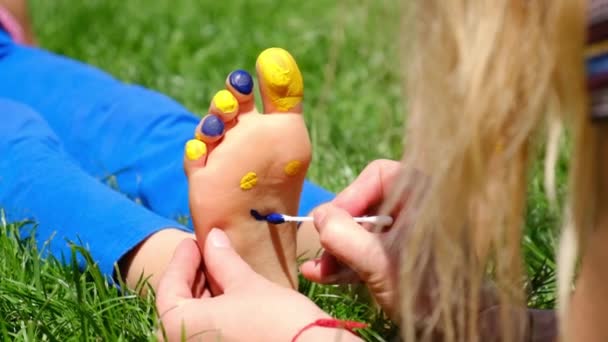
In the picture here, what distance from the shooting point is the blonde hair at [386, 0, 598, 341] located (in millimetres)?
907

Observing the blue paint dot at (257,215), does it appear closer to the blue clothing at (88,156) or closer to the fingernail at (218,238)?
the fingernail at (218,238)

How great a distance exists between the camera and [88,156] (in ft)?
5.74

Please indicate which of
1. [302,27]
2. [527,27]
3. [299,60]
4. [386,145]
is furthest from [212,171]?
[302,27]

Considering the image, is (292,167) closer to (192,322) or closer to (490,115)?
(192,322)

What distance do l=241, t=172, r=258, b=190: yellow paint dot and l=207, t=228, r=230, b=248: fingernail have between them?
64 millimetres

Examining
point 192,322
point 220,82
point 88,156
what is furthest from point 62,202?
point 220,82

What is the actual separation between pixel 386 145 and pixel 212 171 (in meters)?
0.85

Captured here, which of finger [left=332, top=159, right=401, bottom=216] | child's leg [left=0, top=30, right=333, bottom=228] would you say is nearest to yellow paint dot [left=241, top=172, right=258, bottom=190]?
finger [left=332, top=159, right=401, bottom=216]

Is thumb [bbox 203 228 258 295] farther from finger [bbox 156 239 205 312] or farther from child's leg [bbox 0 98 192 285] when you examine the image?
child's leg [bbox 0 98 192 285]

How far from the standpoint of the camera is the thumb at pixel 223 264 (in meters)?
1.16

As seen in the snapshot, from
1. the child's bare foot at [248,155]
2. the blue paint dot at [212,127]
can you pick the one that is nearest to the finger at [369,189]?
the child's bare foot at [248,155]

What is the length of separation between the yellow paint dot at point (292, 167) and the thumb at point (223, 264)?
0.11m

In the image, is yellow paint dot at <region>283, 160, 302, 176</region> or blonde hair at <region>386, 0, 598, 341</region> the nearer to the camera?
blonde hair at <region>386, 0, 598, 341</region>

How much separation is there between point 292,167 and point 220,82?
3.76 feet
